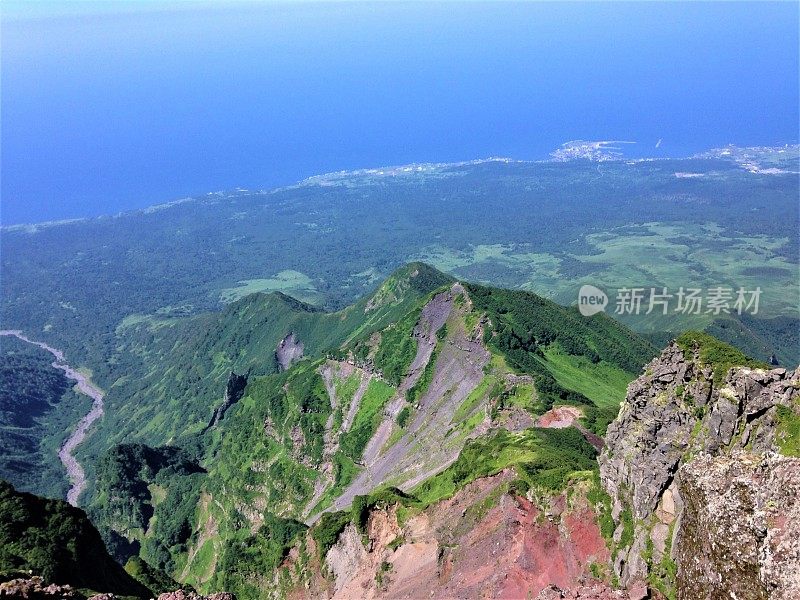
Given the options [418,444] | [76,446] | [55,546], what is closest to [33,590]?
[55,546]

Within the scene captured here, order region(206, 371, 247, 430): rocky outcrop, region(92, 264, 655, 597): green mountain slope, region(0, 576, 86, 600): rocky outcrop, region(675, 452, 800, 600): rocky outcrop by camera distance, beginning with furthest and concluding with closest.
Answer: region(206, 371, 247, 430): rocky outcrop
region(92, 264, 655, 597): green mountain slope
region(0, 576, 86, 600): rocky outcrop
region(675, 452, 800, 600): rocky outcrop

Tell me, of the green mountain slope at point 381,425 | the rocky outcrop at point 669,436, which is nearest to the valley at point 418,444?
the rocky outcrop at point 669,436

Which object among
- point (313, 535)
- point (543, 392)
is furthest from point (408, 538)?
point (543, 392)

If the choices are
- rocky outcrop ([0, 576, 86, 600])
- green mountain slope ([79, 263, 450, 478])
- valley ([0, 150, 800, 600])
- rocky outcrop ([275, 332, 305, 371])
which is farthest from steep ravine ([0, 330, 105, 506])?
rocky outcrop ([0, 576, 86, 600])

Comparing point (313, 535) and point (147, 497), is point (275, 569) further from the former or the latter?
point (147, 497)

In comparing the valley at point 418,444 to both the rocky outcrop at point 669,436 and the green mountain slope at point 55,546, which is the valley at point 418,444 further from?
the green mountain slope at point 55,546

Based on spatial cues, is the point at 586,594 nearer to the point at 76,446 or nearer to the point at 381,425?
the point at 381,425

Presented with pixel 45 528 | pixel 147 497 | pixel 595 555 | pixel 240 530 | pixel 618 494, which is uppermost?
pixel 618 494

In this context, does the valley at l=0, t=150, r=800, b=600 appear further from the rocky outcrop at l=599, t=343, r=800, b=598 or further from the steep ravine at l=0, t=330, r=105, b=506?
the steep ravine at l=0, t=330, r=105, b=506
